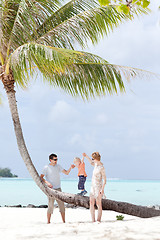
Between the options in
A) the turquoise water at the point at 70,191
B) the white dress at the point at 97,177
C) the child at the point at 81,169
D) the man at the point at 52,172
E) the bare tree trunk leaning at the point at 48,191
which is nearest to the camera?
the white dress at the point at 97,177

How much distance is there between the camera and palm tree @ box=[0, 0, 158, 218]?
27.1 feet

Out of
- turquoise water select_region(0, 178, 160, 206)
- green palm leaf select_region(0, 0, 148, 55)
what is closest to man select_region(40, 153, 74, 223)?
green palm leaf select_region(0, 0, 148, 55)

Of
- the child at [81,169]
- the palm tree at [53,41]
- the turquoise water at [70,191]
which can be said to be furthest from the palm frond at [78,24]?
the turquoise water at [70,191]

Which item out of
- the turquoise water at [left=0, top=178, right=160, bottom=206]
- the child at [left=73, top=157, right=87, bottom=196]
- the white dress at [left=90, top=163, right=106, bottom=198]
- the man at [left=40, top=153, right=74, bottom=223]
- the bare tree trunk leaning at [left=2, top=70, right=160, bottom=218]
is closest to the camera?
the white dress at [left=90, top=163, right=106, bottom=198]

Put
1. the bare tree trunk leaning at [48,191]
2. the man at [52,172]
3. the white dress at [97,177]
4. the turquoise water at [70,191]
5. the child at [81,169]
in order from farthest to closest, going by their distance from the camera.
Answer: the turquoise water at [70,191] → the bare tree trunk leaning at [48,191] → the child at [81,169] → the man at [52,172] → the white dress at [97,177]

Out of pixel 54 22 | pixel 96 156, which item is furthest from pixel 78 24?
pixel 96 156

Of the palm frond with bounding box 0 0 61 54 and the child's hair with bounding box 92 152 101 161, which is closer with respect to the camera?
the child's hair with bounding box 92 152 101 161

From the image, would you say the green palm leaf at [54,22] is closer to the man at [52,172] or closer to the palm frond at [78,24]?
the palm frond at [78,24]

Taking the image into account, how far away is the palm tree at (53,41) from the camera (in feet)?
27.1

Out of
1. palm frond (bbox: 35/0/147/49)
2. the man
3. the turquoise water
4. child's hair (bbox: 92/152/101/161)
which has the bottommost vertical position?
the turquoise water

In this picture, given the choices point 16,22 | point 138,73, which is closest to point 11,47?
point 16,22

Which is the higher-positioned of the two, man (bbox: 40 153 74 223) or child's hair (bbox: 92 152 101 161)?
child's hair (bbox: 92 152 101 161)

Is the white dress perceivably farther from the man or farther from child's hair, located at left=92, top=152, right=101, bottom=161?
the man

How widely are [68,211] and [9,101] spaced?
4097 millimetres
